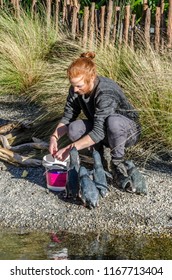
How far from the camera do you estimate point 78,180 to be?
7031mm

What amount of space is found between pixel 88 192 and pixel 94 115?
2.33 ft

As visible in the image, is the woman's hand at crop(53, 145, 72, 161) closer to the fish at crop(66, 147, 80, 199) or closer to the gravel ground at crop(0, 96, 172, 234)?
the fish at crop(66, 147, 80, 199)

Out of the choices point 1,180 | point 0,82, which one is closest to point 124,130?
point 1,180

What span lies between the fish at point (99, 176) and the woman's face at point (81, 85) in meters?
0.53

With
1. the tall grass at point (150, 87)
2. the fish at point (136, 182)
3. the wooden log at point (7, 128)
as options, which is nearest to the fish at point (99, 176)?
the fish at point (136, 182)

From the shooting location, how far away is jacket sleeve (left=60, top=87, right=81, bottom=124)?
24.6ft

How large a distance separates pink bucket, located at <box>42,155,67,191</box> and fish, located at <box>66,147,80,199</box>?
0.56ft

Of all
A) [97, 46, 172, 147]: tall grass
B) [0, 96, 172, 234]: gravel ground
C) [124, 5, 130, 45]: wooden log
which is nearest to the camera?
[0, 96, 172, 234]: gravel ground

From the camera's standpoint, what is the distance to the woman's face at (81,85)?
7.01m

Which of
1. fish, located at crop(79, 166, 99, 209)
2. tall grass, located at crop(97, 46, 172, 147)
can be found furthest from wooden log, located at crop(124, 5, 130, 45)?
fish, located at crop(79, 166, 99, 209)

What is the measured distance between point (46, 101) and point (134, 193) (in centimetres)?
232

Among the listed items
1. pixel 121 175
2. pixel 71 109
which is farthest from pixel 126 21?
pixel 121 175

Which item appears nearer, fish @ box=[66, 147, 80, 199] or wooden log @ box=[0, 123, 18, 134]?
fish @ box=[66, 147, 80, 199]

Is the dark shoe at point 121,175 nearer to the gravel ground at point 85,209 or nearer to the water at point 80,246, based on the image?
the gravel ground at point 85,209
